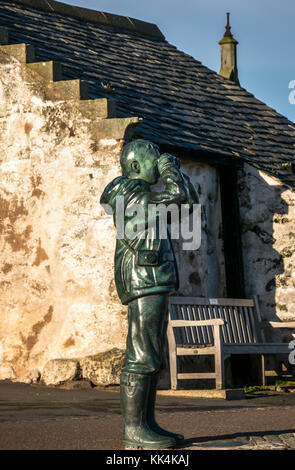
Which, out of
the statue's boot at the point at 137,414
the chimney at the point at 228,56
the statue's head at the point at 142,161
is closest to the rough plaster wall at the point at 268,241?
the chimney at the point at 228,56

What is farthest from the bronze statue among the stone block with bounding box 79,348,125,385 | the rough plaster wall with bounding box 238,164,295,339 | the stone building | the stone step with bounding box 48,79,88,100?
the rough plaster wall with bounding box 238,164,295,339

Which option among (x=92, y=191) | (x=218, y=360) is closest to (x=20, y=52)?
(x=92, y=191)

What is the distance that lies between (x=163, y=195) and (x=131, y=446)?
4.73 feet

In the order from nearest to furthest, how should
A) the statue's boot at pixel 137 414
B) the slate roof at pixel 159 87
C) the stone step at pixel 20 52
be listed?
the statue's boot at pixel 137 414 → the stone step at pixel 20 52 → the slate roof at pixel 159 87

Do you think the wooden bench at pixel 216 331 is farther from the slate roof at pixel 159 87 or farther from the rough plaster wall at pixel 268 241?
the slate roof at pixel 159 87

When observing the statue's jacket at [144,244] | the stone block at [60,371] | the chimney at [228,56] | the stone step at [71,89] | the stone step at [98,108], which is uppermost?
the chimney at [228,56]

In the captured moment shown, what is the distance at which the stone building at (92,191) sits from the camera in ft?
33.9

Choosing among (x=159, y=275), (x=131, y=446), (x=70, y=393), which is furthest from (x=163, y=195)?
(x=70, y=393)

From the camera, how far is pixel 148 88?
1329 cm

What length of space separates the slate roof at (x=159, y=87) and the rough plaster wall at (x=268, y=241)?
9.5 inches

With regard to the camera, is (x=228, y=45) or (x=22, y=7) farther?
(x=228, y=45)

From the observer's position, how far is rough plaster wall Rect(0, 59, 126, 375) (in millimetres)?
10227

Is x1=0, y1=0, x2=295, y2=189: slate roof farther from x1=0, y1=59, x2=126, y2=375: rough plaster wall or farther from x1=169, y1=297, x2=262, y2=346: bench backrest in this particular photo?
x1=169, y1=297, x2=262, y2=346: bench backrest
